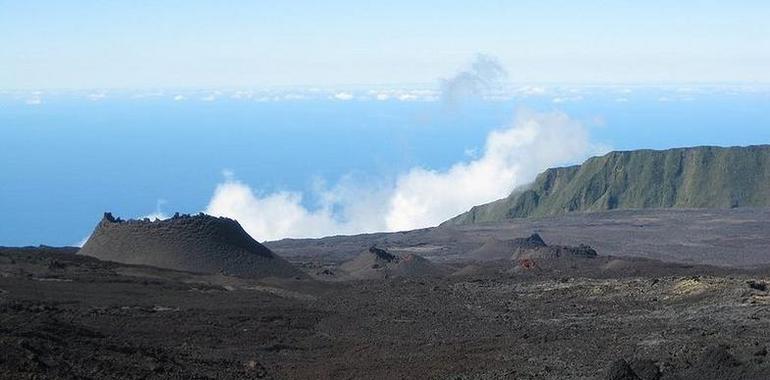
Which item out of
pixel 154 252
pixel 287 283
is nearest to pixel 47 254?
pixel 154 252

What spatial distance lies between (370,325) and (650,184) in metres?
89.3

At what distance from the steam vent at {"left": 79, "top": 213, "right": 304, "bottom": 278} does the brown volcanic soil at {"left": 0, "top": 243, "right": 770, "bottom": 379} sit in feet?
18.5

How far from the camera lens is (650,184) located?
387 feet

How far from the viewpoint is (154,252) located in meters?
53.1

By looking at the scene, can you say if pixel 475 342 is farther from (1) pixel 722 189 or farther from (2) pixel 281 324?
(1) pixel 722 189

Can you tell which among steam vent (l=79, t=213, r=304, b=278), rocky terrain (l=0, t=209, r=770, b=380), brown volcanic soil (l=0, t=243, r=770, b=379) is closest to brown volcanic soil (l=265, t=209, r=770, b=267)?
rocky terrain (l=0, t=209, r=770, b=380)

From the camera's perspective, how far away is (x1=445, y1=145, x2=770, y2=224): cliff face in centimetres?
11019

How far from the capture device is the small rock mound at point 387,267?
56.4 meters

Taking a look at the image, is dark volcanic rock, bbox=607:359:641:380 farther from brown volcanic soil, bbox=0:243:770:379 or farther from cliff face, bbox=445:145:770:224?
cliff face, bbox=445:145:770:224

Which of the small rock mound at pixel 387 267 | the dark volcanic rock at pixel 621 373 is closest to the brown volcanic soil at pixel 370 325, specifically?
the dark volcanic rock at pixel 621 373

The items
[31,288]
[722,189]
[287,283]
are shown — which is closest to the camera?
[31,288]

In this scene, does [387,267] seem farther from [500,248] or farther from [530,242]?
[530,242]

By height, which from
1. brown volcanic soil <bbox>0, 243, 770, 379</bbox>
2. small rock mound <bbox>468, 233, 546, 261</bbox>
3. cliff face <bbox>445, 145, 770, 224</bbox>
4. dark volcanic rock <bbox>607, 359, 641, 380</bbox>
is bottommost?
dark volcanic rock <bbox>607, 359, 641, 380</bbox>

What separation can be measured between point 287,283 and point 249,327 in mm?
13002
